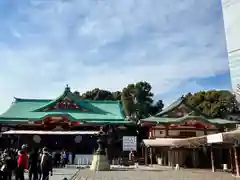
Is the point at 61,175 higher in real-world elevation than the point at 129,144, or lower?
lower

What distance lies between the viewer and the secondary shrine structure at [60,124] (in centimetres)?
3344

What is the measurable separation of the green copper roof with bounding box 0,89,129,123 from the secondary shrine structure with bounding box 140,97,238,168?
13.4 feet

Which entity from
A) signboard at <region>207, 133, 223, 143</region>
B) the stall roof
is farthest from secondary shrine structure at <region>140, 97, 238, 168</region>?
signboard at <region>207, 133, 223, 143</region>

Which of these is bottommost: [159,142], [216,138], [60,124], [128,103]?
[216,138]

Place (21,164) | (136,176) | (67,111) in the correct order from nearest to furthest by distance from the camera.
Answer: (21,164) < (136,176) < (67,111)

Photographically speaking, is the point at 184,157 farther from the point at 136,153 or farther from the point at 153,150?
the point at 136,153

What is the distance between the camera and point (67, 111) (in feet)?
123

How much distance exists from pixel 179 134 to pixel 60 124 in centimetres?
1293

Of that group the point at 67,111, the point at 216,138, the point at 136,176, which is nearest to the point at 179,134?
the point at 67,111

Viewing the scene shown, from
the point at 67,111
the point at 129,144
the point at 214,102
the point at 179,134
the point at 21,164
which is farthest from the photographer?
the point at 214,102

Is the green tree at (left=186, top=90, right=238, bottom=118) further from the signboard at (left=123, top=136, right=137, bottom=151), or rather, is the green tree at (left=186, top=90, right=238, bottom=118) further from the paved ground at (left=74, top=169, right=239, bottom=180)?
the paved ground at (left=74, top=169, right=239, bottom=180)

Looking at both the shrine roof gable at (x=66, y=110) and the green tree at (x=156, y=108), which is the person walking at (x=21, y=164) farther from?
the green tree at (x=156, y=108)

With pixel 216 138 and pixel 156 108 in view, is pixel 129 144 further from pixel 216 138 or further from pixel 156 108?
pixel 156 108

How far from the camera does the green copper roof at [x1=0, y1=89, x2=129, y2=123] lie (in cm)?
3509
